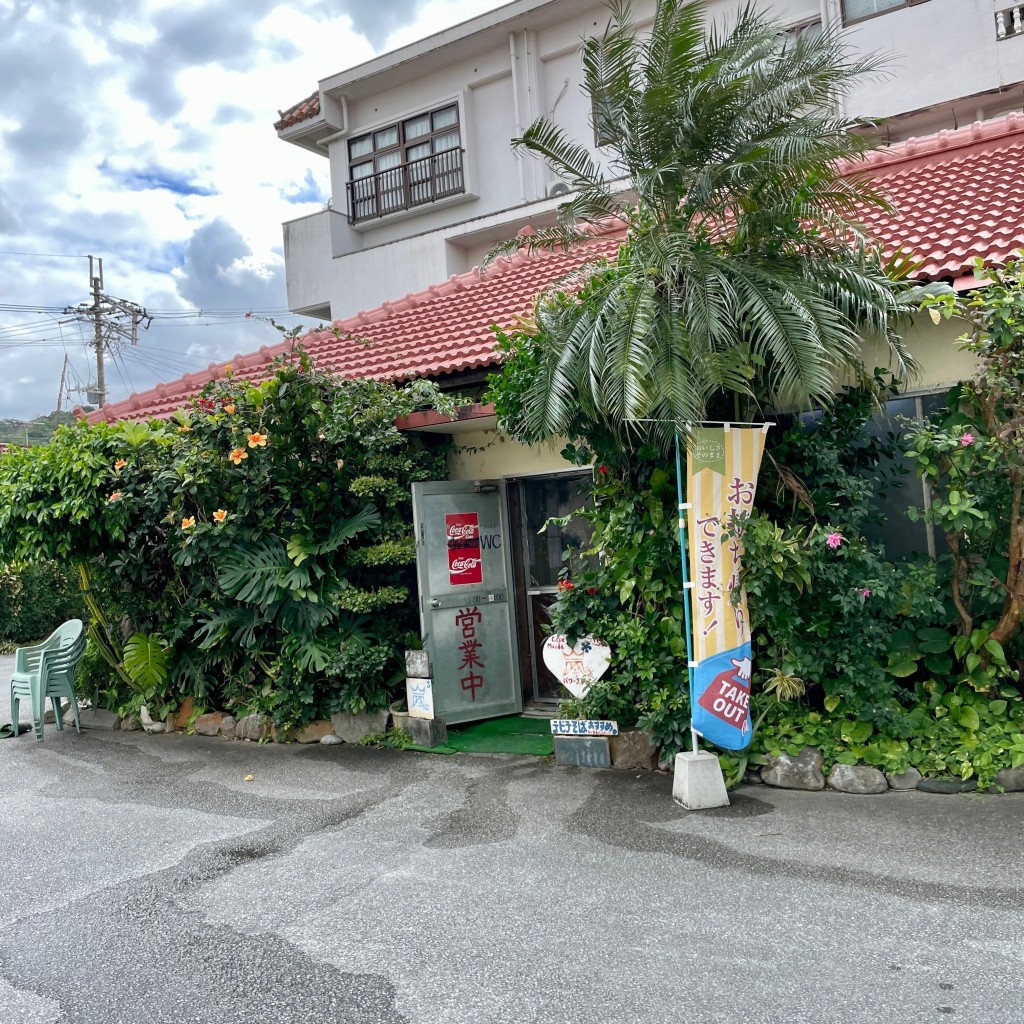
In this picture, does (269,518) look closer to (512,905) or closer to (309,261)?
(512,905)

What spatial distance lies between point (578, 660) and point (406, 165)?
1509 centimetres

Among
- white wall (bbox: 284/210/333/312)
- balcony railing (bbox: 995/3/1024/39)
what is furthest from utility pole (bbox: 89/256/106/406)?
balcony railing (bbox: 995/3/1024/39)

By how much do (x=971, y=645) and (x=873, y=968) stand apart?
2.87 meters

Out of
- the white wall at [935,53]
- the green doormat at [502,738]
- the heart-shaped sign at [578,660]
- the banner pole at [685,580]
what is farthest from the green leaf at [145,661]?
the white wall at [935,53]

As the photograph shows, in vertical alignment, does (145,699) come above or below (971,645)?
Answer: below

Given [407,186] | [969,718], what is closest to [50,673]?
[969,718]

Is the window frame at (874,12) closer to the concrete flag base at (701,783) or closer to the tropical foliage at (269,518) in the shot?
the tropical foliage at (269,518)

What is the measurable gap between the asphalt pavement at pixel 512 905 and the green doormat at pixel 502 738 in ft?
1.68

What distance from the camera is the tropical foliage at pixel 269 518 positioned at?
762 cm

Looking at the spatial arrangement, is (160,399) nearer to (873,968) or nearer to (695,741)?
(695,741)

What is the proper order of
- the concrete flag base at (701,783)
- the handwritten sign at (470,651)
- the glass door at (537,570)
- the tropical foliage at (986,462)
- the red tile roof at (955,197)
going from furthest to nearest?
the glass door at (537,570), the handwritten sign at (470,651), the red tile roof at (955,197), the concrete flag base at (701,783), the tropical foliage at (986,462)

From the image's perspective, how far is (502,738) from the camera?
747 centimetres

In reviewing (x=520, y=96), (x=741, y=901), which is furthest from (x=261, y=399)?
(x=520, y=96)

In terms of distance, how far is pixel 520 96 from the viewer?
55.3 ft
